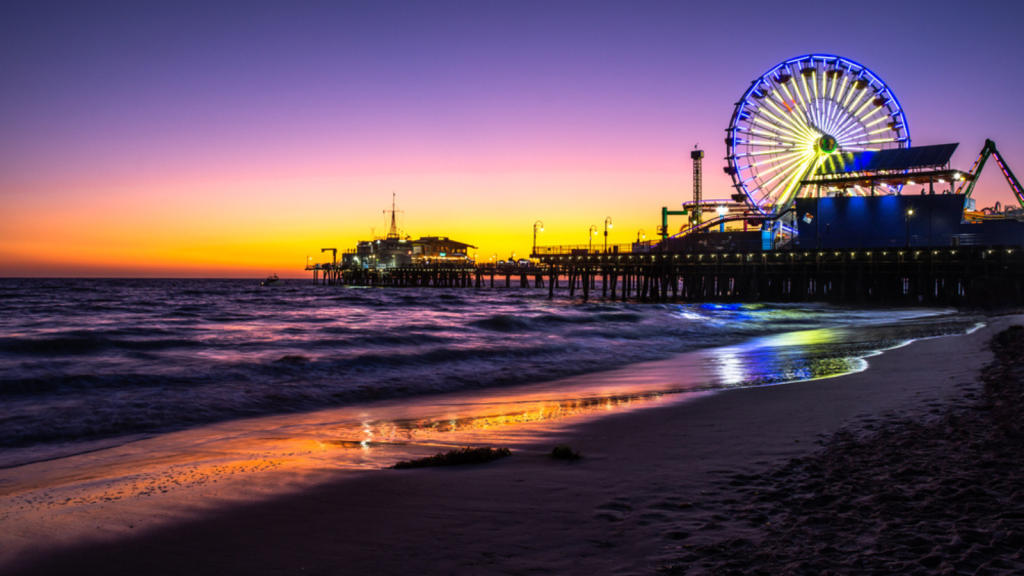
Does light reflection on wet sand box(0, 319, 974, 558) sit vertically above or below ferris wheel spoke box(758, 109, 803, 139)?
below

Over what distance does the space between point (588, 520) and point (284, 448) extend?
4.47 m

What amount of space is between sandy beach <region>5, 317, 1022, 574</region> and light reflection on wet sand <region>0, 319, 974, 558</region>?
1.55 feet

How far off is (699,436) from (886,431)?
1.73m

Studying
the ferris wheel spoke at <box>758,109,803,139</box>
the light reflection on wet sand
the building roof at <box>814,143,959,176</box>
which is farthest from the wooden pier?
the light reflection on wet sand

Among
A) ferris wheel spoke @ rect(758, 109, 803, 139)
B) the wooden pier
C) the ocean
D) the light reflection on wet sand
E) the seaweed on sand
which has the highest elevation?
ferris wheel spoke @ rect(758, 109, 803, 139)

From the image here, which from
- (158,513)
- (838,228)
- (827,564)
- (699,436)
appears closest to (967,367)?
(699,436)

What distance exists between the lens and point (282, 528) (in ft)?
13.3

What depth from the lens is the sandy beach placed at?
3172 mm

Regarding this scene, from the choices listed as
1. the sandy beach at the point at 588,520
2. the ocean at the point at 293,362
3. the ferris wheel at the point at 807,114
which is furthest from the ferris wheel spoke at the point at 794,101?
the sandy beach at the point at 588,520

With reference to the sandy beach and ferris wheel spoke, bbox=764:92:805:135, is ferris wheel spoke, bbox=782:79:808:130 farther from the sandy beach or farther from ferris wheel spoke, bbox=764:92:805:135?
Answer: the sandy beach

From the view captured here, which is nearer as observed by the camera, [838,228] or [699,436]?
[699,436]

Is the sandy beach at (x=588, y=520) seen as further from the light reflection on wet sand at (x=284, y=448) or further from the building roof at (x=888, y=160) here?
the building roof at (x=888, y=160)

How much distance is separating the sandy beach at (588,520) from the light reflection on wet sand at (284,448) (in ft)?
1.55

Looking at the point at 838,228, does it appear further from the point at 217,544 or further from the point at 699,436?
the point at 217,544
